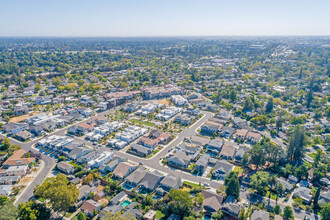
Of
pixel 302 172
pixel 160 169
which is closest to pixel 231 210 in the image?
pixel 160 169

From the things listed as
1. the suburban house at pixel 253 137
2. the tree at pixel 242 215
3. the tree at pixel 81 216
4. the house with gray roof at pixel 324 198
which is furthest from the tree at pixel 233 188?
the suburban house at pixel 253 137

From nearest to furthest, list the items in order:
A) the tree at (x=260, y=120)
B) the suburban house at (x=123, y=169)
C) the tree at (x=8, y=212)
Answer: the tree at (x=8, y=212)
the suburban house at (x=123, y=169)
the tree at (x=260, y=120)

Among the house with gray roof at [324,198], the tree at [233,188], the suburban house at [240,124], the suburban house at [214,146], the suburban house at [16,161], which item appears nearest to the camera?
the tree at [233,188]

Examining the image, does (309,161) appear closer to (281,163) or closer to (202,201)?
(281,163)

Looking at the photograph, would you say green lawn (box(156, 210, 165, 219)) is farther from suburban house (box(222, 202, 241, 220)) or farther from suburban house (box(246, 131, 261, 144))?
suburban house (box(246, 131, 261, 144))

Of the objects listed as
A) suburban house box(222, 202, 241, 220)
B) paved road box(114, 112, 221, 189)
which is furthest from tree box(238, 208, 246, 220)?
paved road box(114, 112, 221, 189)

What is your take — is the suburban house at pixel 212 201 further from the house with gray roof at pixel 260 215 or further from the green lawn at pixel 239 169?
the green lawn at pixel 239 169

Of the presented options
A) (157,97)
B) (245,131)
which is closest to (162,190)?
(245,131)

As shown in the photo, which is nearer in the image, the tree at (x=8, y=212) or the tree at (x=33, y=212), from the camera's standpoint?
the tree at (x=8, y=212)

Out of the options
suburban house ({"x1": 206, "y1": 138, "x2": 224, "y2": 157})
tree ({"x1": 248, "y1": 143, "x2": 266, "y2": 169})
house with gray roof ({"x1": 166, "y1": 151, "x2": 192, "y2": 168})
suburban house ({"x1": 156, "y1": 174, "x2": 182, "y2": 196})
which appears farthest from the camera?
suburban house ({"x1": 206, "y1": 138, "x2": 224, "y2": 157})
